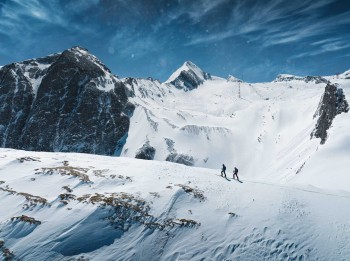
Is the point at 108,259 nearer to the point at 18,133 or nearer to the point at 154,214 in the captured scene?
the point at 154,214

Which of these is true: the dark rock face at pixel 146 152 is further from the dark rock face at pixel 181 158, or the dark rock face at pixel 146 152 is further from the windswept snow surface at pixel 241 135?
the dark rock face at pixel 181 158

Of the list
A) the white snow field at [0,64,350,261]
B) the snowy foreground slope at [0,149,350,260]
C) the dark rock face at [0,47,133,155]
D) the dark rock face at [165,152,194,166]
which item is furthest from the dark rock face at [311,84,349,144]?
the dark rock face at [0,47,133,155]

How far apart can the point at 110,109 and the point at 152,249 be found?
106m

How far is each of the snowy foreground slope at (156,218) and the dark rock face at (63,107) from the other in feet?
274

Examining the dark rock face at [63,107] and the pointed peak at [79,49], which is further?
the pointed peak at [79,49]

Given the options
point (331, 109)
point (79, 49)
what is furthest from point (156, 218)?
point (79, 49)

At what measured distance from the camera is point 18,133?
12031 centimetres

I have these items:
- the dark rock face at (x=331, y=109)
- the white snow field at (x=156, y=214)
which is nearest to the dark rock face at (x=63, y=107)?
the dark rock face at (x=331, y=109)

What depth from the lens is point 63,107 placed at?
124 meters

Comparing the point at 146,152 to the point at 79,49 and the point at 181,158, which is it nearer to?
the point at 181,158

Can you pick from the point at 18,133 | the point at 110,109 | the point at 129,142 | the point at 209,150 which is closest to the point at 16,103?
the point at 18,133

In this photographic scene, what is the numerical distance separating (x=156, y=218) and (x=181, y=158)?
82.1 metres

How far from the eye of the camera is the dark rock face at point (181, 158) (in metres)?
108

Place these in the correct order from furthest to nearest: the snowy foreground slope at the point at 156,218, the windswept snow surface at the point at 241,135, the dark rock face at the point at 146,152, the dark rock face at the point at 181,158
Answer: the dark rock face at the point at 181,158, the dark rock face at the point at 146,152, the windswept snow surface at the point at 241,135, the snowy foreground slope at the point at 156,218
